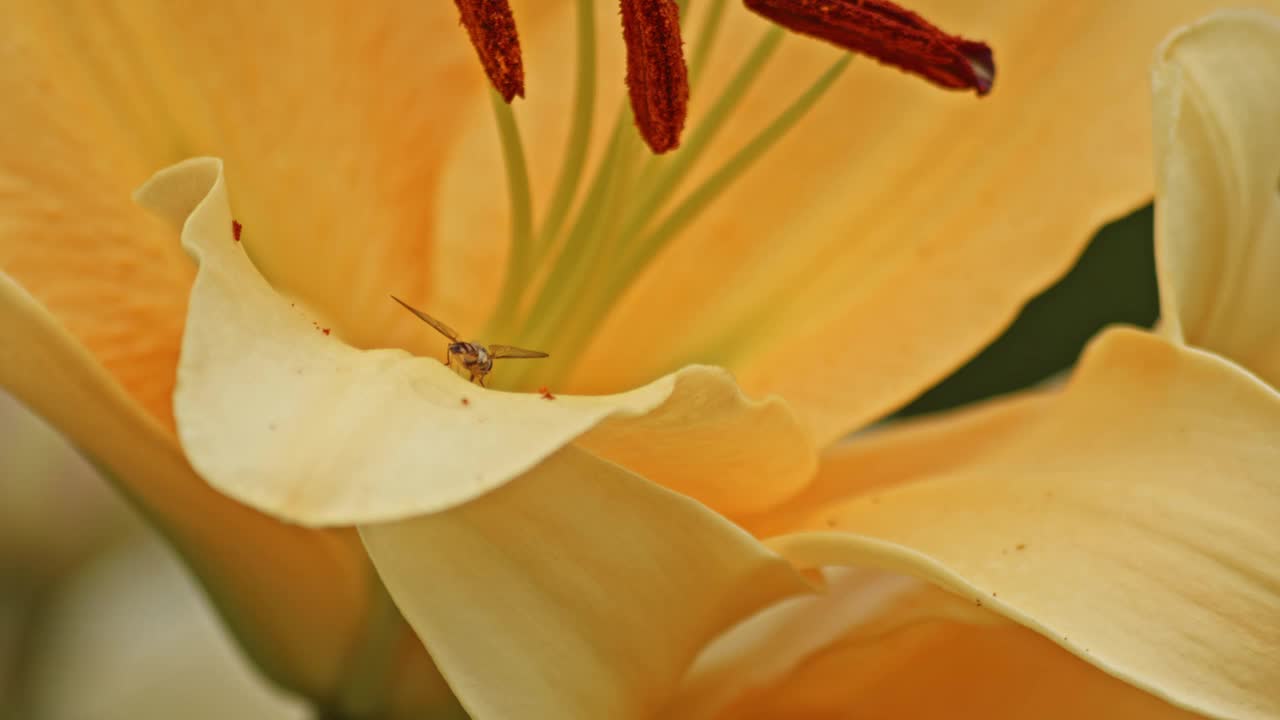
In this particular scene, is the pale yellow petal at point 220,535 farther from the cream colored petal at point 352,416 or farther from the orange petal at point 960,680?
the orange petal at point 960,680

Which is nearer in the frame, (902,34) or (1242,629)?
(1242,629)

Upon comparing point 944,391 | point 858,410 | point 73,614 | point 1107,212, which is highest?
point 1107,212

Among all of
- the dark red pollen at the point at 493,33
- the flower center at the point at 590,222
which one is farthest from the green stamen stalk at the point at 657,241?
the dark red pollen at the point at 493,33

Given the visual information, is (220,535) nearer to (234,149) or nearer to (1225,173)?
(234,149)

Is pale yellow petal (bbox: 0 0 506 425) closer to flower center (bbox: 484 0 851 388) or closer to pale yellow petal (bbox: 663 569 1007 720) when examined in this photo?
flower center (bbox: 484 0 851 388)

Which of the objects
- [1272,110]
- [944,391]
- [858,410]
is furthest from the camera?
[944,391]

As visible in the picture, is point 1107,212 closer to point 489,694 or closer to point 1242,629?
point 1242,629

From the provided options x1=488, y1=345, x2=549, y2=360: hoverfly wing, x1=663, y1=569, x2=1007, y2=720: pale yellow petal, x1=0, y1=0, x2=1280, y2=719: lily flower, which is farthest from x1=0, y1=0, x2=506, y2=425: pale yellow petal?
x1=663, y1=569, x2=1007, y2=720: pale yellow petal

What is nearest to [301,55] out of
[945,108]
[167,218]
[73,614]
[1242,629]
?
[167,218]
